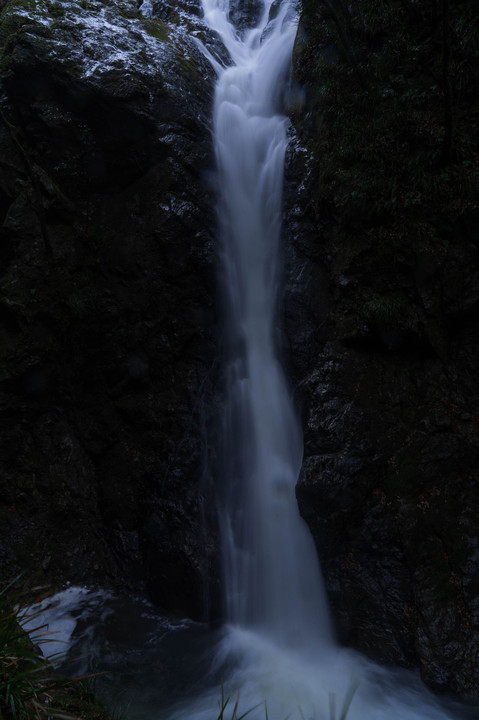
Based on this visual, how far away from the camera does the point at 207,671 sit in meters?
4.57

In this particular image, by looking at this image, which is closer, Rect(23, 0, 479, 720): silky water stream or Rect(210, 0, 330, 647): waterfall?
Rect(23, 0, 479, 720): silky water stream

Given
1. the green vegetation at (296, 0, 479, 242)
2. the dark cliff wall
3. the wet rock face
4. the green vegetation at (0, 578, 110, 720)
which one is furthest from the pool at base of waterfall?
the green vegetation at (296, 0, 479, 242)

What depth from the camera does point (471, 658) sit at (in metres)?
4.12

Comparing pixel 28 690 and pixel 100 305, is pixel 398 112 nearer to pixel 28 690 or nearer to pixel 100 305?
pixel 100 305

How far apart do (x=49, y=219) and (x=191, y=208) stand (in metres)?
2.12

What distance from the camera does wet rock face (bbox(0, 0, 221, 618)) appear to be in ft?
19.9

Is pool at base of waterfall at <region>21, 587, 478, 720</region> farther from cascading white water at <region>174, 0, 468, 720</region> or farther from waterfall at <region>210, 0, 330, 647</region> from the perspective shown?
waterfall at <region>210, 0, 330, 647</region>

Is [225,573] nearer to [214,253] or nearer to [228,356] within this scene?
[228,356]

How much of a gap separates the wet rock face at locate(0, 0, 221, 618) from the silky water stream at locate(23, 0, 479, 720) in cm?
41

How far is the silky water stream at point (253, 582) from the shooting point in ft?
13.5

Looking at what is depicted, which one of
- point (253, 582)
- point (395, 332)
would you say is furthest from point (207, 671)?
point (395, 332)

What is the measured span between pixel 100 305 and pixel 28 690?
17.5 feet

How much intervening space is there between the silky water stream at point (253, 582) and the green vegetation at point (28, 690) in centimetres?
180

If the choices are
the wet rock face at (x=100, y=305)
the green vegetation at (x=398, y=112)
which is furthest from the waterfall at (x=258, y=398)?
the green vegetation at (x=398, y=112)
